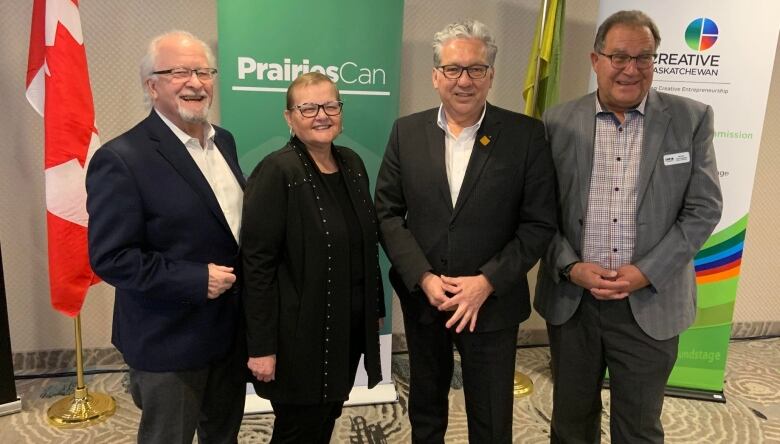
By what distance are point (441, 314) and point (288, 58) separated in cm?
144

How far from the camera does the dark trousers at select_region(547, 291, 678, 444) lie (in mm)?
1923

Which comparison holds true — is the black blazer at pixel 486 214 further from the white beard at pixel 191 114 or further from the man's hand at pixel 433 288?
the white beard at pixel 191 114

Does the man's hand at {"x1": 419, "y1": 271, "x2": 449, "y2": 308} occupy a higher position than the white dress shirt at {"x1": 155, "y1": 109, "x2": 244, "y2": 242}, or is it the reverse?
the white dress shirt at {"x1": 155, "y1": 109, "x2": 244, "y2": 242}

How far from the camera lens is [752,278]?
3834 mm

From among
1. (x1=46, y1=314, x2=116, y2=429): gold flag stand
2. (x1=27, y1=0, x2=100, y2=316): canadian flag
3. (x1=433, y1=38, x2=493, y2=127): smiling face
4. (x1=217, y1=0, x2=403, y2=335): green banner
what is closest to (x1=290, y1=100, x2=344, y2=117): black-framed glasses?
(x1=433, y1=38, x2=493, y2=127): smiling face

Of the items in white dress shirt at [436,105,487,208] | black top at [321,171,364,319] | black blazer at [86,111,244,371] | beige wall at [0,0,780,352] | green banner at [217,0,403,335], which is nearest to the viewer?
black blazer at [86,111,244,371]

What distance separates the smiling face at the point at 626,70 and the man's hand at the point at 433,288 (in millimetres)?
834

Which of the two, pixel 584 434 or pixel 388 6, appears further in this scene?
pixel 388 6

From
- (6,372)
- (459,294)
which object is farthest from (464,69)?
(6,372)

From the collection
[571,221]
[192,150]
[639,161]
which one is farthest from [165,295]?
[639,161]

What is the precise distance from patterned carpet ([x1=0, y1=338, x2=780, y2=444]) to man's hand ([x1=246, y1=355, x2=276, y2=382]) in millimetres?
1044

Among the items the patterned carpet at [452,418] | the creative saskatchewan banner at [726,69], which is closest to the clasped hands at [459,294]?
the patterned carpet at [452,418]

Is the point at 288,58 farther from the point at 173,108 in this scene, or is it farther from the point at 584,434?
the point at 584,434

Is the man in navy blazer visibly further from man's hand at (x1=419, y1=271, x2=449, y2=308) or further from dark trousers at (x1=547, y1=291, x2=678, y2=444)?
dark trousers at (x1=547, y1=291, x2=678, y2=444)
